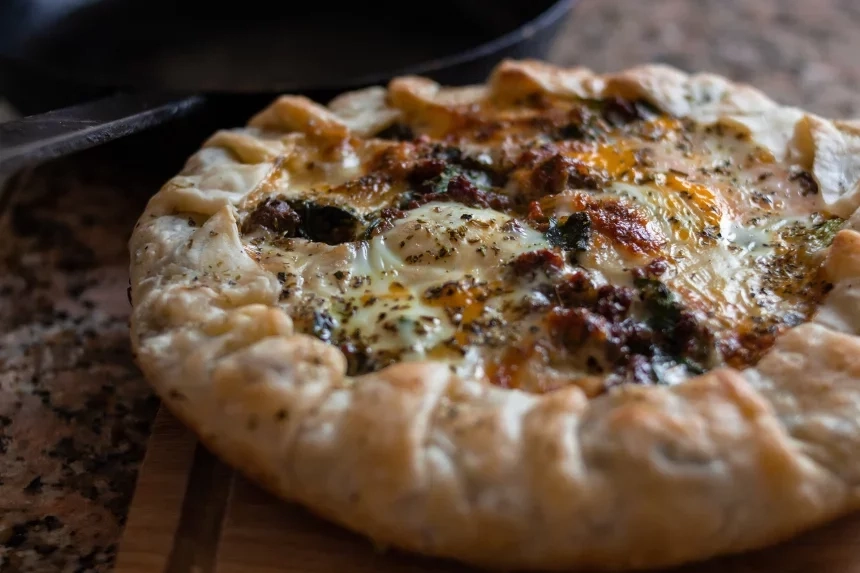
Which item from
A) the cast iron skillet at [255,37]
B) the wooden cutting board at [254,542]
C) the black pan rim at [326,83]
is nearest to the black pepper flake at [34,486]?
the wooden cutting board at [254,542]

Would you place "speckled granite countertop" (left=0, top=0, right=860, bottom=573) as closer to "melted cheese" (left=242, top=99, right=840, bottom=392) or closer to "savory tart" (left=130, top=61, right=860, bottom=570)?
"savory tart" (left=130, top=61, right=860, bottom=570)

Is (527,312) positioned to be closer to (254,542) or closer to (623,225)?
(623,225)

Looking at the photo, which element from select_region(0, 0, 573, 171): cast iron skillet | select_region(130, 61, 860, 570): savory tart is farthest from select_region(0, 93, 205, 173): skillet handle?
select_region(0, 0, 573, 171): cast iron skillet

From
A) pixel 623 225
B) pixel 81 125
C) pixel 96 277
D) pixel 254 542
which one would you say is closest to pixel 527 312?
pixel 623 225

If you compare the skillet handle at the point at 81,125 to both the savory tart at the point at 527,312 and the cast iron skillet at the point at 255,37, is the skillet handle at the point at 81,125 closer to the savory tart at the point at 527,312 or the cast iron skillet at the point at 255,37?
the savory tart at the point at 527,312

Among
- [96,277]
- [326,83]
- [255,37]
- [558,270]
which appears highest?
[558,270]

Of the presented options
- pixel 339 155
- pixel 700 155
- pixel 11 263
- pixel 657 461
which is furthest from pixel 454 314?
pixel 11 263
